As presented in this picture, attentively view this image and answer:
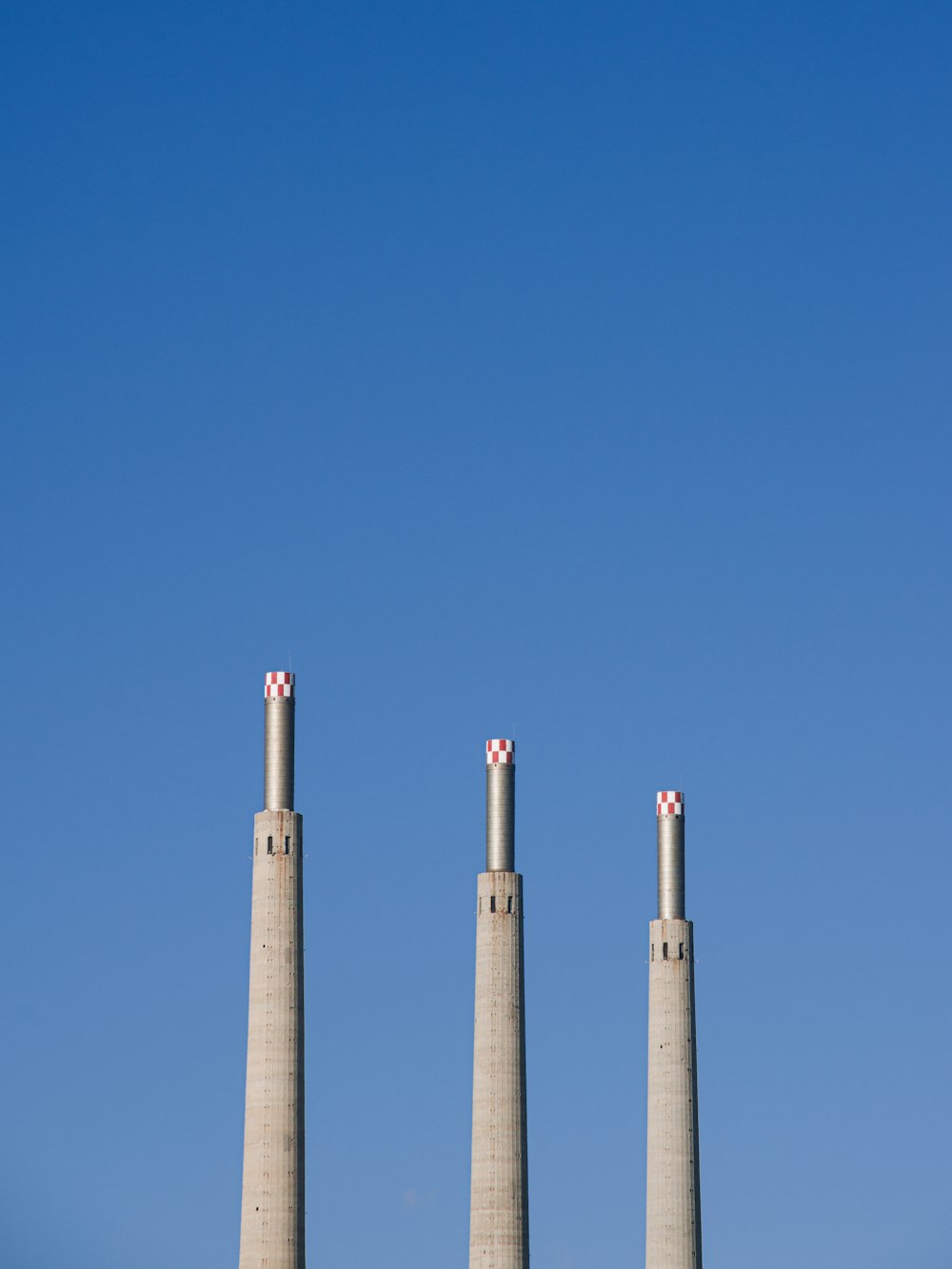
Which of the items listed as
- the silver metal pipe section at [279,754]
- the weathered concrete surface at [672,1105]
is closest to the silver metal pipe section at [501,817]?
the weathered concrete surface at [672,1105]

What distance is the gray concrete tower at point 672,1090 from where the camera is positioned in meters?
98.8

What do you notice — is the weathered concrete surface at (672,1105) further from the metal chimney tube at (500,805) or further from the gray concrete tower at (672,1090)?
the metal chimney tube at (500,805)

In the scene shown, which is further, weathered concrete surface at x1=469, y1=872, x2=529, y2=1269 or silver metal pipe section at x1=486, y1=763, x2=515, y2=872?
silver metal pipe section at x1=486, y1=763, x2=515, y2=872

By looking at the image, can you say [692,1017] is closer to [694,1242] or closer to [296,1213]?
[694,1242]

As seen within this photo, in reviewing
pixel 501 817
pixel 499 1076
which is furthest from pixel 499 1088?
pixel 501 817

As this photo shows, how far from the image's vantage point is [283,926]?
9444 cm

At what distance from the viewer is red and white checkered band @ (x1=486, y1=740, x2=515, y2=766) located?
103500 mm

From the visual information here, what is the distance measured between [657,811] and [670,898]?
3322mm

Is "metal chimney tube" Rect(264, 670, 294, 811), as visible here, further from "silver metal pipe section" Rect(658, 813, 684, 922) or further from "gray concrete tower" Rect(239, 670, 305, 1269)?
"silver metal pipe section" Rect(658, 813, 684, 922)

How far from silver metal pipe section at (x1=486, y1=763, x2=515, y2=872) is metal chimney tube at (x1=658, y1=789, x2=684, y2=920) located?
4.77m

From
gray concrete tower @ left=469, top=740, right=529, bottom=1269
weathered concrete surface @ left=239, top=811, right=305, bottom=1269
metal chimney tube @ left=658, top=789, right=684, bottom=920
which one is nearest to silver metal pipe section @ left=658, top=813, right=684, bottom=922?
metal chimney tube @ left=658, top=789, right=684, bottom=920

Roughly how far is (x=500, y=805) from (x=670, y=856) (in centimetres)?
558

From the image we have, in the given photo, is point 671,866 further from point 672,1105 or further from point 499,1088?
point 499,1088

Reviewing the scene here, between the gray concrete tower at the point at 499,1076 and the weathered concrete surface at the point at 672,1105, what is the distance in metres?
4.01
